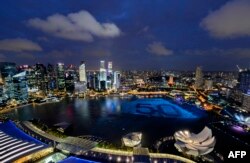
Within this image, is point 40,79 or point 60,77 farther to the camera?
point 60,77

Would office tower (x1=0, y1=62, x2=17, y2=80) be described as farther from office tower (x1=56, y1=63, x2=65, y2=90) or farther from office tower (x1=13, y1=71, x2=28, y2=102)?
office tower (x1=56, y1=63, x2=65, y2=90)

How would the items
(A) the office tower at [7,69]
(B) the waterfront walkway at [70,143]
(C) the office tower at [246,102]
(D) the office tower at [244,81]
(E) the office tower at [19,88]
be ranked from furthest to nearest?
(A) the office tower at [7,69]
(E) the office tower at [19,88]
(D) the office tower at [244,81]
(C) the office tower at [246,102]
(B) the waterfront walkway at [70,143]

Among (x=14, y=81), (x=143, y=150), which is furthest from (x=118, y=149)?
(x=14, y=81)

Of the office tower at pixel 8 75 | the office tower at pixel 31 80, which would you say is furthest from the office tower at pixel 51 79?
the office tower at pixel 8 75

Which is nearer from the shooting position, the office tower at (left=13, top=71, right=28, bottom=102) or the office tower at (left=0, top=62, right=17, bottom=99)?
the office tower at (left=0, top=62, right=17, bottom=99)

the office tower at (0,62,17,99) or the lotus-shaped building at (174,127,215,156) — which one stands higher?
the office tower at (0,62,17,99)

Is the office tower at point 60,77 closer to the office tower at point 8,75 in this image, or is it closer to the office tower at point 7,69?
the office tower at point 8,75

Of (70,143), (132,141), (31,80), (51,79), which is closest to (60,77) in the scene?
(51,79)

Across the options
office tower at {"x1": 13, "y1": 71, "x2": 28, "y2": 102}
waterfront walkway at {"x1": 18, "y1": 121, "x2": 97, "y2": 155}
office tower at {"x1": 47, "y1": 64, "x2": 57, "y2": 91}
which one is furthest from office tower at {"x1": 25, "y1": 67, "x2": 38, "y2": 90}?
waterfront walkway at {"x1": 18, "y1": 121, "x2": 97, "y2": 155}

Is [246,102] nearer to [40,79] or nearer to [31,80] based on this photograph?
[40,79]
